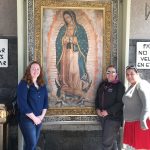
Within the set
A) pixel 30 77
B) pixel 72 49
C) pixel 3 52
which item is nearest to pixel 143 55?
pixel 72 49

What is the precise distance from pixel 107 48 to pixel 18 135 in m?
1.86

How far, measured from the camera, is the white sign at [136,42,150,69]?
238 inches

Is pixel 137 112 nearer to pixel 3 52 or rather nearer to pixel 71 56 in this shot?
pixel 71 56

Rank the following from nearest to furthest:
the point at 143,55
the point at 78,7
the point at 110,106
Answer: the point at 110,106
the point at 78,7
the point at 143,55

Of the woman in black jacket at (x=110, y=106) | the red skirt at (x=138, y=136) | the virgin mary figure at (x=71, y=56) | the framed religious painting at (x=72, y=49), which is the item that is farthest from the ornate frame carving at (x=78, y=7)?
the red skirt at (x=138, y=136)

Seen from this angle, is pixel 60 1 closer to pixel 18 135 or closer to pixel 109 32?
pixel 109 32

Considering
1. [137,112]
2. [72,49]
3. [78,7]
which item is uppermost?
[78,7]

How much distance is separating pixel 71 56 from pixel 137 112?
1.37m

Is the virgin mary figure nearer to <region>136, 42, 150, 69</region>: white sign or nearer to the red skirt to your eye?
<region>136, 42, 150, 69</region>: white sign

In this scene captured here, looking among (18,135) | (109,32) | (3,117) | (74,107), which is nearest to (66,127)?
(74,107)

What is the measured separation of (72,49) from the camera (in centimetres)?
577

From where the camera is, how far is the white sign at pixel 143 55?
6.04m

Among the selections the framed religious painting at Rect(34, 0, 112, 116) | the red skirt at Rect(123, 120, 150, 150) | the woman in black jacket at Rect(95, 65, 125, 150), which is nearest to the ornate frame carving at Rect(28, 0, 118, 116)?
the framed religious painting at Rect(34, 0, 112, 116)

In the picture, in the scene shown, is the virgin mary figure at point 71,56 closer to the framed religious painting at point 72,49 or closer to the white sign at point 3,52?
the framed religious painting at point 72,49
